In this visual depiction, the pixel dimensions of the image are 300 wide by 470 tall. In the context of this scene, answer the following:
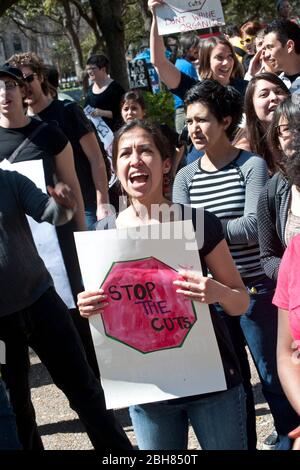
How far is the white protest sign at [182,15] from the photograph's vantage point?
5.06 metres

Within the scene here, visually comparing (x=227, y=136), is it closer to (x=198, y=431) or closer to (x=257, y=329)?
(x=257, y=329)

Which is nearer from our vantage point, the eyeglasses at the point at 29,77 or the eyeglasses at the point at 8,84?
the eyeglasses at the point at 8,84

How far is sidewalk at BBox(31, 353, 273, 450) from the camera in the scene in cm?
424

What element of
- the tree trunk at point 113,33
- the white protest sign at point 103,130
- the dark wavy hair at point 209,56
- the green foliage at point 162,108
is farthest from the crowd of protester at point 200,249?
the tree trunk at point 113,33

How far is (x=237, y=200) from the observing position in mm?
3477

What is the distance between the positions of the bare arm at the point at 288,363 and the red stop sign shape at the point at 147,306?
37cm

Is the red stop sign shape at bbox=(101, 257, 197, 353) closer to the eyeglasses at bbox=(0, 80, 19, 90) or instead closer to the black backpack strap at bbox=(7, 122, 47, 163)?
the black backpack strap at bbox=(7, 122, 47, 163)

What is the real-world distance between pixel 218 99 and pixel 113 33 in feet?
45.9

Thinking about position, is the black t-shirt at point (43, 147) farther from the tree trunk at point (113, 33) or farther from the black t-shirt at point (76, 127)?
the tree trunk at point (113, 33)

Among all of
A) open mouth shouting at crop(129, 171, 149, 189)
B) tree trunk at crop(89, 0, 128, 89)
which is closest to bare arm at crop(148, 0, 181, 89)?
open mouth shouting at crop(129, 171, 149, 189)

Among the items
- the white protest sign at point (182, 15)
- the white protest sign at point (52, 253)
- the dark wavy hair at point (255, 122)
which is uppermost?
the white protest sign at point (182, 15)

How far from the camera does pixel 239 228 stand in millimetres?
3379

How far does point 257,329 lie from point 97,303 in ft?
3.51
